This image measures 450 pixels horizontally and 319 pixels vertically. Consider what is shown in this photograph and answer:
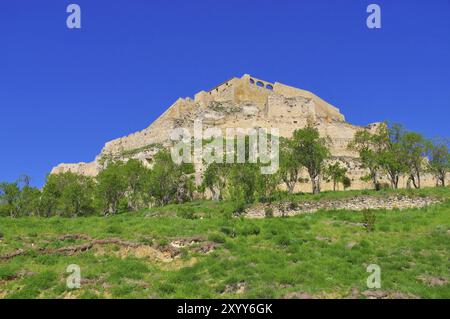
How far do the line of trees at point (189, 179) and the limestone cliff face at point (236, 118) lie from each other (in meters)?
22.3

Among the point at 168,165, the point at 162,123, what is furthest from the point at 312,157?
→ the point at 162,123

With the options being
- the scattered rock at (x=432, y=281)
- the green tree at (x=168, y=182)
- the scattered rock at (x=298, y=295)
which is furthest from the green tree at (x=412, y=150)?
the scattered rock at (x=298, y=295)

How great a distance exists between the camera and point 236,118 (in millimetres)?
89312

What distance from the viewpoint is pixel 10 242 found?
23.9 m

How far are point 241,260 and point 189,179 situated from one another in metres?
39.5

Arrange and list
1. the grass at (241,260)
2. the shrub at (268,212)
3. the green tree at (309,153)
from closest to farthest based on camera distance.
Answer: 1. the grass at (241,260)
2. the shrub at (268,212)
3. the green tree at (309,153)

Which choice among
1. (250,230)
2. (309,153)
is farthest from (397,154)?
(250,230)

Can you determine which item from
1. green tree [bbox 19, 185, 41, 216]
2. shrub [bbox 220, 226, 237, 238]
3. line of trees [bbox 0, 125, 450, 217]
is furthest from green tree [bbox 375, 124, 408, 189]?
green tree [bbox 19, 185, 41, 216]

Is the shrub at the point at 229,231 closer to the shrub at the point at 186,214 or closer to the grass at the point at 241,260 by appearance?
the grass at the point at 241,260

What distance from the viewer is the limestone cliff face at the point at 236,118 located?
3467 inches

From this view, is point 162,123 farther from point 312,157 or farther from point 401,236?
point 401,236

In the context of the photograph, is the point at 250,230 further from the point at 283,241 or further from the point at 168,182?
the point at 168,182
